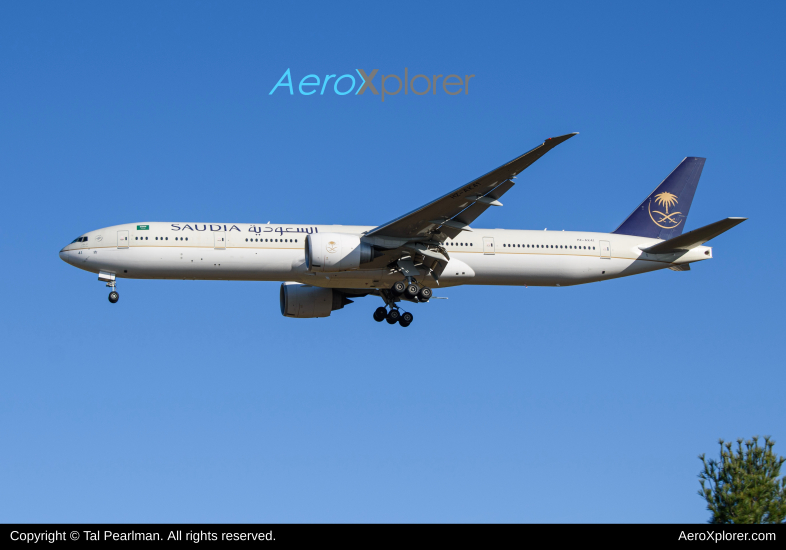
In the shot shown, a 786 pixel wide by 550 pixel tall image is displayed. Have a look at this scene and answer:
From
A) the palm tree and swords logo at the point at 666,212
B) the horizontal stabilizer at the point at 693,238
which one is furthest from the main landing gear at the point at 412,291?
the palm tree and swords logo at the point at 666,212

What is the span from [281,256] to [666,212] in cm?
1840

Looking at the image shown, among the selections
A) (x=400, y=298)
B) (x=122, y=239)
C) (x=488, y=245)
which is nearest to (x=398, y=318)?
(x=400, y=298)

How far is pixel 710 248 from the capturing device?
1535 inches

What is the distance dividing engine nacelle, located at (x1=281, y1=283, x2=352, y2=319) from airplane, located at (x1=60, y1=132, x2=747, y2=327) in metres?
1.22

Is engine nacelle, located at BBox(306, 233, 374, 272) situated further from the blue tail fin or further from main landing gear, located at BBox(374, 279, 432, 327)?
the blue tail fin

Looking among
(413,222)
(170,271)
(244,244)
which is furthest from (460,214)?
(170,271)

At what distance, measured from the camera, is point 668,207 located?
42.0 meters

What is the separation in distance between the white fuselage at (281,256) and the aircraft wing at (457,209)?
1.74 metres

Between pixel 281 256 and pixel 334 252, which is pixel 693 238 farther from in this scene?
pixel 281 256

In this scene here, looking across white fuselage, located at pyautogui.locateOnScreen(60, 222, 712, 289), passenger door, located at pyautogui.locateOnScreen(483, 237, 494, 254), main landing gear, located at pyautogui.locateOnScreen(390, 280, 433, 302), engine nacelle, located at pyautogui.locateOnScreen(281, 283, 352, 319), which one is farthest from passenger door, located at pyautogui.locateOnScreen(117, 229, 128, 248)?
passenger door, located at pyautogui.locateOnScreen(483, 237, 494, 254)

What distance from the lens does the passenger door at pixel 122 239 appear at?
34.6m

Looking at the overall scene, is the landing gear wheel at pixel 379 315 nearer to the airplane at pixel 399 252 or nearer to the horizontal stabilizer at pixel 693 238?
the airplane at pixel 399 252
